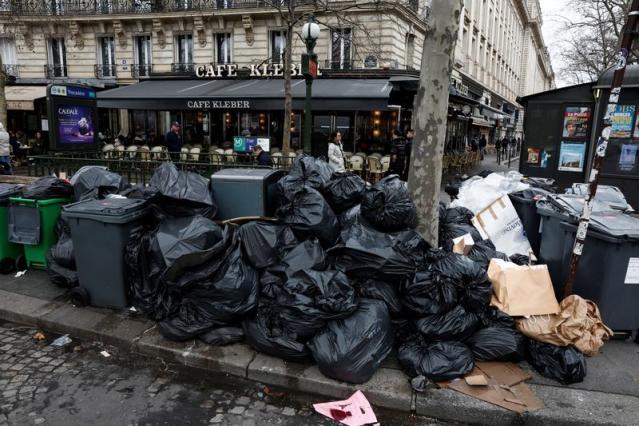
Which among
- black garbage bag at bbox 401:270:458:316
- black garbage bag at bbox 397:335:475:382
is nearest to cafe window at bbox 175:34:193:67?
black garbage bag at bbox 401:270:458:316

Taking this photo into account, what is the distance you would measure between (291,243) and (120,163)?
227 inches

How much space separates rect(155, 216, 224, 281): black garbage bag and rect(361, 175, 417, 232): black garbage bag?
1270mm

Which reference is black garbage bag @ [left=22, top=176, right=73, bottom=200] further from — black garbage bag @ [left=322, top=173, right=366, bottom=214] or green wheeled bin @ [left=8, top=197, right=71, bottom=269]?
black garbage bag @ [left=322, top=173, right=366, bottom=214]

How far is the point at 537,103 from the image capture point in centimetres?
959

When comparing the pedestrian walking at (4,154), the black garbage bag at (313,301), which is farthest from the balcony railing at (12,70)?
the black garbage bag at (313,301)

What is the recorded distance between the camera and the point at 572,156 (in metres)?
9.63

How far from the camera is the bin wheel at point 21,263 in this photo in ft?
17.3

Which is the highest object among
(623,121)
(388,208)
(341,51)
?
(341,51)

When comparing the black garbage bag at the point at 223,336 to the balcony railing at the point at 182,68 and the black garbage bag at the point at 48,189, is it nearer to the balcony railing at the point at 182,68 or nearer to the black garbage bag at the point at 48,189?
the black garbage bag at the point at 48,189

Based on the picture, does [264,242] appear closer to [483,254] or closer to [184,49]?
[483,254]

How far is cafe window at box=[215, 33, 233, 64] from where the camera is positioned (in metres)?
20.5

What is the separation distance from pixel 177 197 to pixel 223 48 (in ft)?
60.4

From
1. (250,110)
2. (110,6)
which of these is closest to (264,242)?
(250,110)

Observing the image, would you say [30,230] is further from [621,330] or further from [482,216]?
[621,330]
